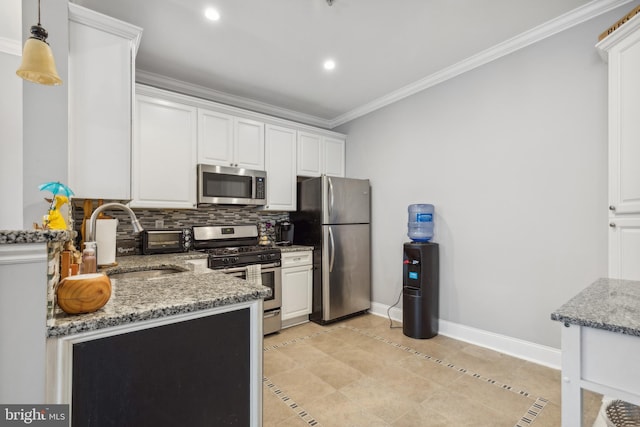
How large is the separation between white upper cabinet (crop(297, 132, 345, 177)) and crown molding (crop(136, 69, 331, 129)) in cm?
48

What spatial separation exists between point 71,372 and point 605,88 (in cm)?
332

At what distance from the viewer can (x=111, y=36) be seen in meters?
1.78

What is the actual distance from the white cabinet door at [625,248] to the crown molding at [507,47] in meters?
1.54

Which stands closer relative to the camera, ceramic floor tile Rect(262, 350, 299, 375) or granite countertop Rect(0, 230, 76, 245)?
granite countertop Rect(0, 230, 76, 245)

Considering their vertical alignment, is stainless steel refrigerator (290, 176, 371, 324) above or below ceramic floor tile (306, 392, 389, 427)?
above

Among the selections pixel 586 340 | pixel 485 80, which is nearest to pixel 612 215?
pixel 586 340

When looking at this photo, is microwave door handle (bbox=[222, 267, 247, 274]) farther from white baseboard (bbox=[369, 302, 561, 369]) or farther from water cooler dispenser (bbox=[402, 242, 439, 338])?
white baseboard (bbox=[369, 302, 561, 369])

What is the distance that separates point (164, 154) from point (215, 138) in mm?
539

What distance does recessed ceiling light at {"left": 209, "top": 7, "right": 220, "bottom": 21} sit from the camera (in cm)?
214

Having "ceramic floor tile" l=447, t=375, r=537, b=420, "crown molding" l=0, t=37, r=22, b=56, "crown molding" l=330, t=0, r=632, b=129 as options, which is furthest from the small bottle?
"crown molding" l=330, t=0, r=632, b=129

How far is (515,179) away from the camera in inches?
103

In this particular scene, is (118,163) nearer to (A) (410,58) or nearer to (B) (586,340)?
(B) (586,340)

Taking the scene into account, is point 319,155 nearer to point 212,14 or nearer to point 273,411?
point 212,14

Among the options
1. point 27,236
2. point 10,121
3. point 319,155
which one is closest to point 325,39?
point 319,155
